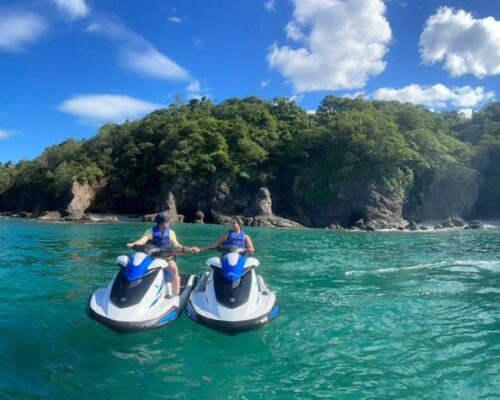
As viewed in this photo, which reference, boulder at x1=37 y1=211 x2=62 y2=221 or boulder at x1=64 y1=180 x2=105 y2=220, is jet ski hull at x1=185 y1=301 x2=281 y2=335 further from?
boulder at x1=64 y1=180 x2=105 y2=220

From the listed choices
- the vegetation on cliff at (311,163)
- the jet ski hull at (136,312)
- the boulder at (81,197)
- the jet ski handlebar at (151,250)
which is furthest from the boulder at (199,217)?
the jet ski hull at (136,312)

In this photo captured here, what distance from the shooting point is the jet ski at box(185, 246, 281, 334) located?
20.5ft

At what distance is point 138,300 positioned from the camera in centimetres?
643

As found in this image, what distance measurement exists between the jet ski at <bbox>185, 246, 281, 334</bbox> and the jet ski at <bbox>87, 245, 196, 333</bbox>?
18.4 inches

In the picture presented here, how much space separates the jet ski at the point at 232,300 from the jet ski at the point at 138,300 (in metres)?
0.47

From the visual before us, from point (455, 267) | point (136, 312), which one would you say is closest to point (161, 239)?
point (136, 312)

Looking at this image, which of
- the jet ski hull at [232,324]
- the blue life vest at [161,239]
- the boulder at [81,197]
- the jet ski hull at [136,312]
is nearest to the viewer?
the jet ski hull at [136,312]

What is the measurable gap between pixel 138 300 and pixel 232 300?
147cm

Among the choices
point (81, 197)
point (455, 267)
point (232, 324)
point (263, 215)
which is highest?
point (81, 197)

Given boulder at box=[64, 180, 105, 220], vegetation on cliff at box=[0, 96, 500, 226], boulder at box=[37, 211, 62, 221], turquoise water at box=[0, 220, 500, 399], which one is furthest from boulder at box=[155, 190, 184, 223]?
turquoise water at box=[0, 220, 500, 399]

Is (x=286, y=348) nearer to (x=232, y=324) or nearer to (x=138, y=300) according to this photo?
(x=232, y=324)

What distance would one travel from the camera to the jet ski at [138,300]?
239 inches

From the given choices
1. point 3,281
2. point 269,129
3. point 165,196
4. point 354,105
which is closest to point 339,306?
point 3,281

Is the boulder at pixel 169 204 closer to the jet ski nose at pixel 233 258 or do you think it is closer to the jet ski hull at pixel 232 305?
the jet ski nose at pixel 233 258
